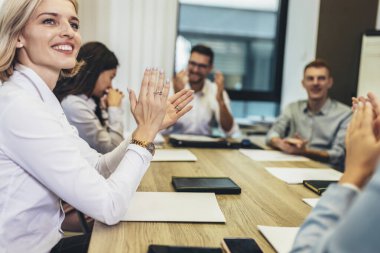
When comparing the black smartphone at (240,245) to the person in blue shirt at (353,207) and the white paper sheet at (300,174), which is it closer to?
the person in blue shirt at (353,207)

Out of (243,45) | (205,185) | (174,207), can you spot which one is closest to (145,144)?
(174,207)

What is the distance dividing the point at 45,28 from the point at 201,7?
8.77ft

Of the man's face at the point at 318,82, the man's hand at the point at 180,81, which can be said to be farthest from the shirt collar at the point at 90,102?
the man's face at the point at 318,82

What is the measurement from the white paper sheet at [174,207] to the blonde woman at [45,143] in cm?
7

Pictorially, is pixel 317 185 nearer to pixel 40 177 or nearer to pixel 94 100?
pixel 40 177

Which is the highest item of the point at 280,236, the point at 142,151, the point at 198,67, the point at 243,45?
the point at 243,45

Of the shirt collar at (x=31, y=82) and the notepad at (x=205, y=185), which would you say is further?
the notepad at (x=205, y=185)

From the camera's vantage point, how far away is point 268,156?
1967 millimetres

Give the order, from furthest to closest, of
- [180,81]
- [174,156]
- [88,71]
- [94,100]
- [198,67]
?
[198,67] → [180,81] → [94,100] → [88,71] → [174,156]

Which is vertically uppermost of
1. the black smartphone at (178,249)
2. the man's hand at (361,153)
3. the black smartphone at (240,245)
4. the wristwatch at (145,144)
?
the man's hand at (361,153)

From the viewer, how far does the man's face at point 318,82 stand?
2672 mm

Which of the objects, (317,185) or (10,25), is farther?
(317,185)

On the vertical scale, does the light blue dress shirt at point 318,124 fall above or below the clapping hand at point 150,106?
below

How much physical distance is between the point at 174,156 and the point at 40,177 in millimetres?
924
